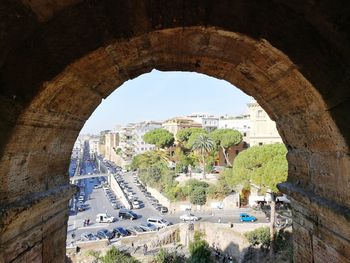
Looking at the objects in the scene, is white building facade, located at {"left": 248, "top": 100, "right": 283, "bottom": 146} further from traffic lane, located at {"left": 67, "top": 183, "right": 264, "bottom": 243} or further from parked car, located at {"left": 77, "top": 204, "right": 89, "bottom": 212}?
parked car, located at {"left": 77, "top": 204, "right": 89, "bottom": 212}

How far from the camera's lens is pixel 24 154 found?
9.41 feet

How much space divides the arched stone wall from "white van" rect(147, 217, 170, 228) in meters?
26.6

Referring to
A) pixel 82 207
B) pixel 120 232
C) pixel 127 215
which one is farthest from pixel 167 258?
pixel 82 207

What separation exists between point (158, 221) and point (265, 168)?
1243 centimetres

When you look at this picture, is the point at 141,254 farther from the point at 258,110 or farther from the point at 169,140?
the point at 169,140

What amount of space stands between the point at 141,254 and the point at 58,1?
22087 millimetres

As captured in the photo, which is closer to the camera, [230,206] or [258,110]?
[230,206]

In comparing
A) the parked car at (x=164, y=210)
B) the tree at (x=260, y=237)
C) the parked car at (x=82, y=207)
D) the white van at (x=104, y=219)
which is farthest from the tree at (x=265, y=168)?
the parked car at (x=82, y=207)

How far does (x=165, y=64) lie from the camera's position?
11.1 ft

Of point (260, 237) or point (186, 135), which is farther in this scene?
point (186, 135)

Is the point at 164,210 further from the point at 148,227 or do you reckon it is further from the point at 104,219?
the point at 148,227

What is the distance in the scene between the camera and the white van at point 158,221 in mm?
29208

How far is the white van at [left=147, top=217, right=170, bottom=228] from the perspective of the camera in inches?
1150

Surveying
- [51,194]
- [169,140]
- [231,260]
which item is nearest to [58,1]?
[51,194]
